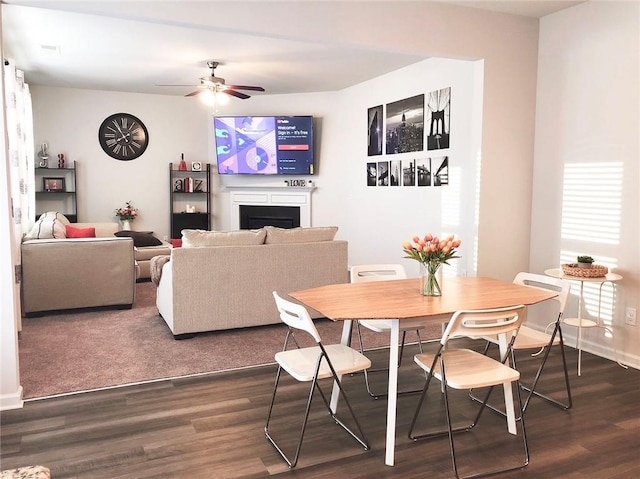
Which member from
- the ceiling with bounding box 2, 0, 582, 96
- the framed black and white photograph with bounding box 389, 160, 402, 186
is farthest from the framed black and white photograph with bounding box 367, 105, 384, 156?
the ceiling with bounding box 2, 0, 582, 96

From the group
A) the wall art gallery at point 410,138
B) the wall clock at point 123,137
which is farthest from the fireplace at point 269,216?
the wall clock at point 123,137

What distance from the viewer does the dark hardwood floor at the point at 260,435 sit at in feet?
8.55

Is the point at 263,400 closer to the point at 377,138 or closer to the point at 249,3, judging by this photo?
the point at 249,3

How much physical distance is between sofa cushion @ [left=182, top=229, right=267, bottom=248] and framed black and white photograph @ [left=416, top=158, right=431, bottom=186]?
230 cm

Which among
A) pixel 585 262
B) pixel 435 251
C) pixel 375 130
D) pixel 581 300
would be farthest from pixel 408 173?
pixel 435 251

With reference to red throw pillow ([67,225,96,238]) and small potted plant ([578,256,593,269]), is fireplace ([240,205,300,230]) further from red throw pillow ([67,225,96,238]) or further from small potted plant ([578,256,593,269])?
small potted plant ([578,256,593,269])

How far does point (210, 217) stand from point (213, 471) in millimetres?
7054

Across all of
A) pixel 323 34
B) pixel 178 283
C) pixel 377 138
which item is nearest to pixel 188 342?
pixel 178 283

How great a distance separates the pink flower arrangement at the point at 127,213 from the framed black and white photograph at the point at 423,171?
191 inches

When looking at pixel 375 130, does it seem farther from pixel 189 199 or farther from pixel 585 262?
pixel 585 262

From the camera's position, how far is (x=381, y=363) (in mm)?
4109

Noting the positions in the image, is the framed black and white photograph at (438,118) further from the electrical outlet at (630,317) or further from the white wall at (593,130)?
the electrical outlet at (630,317)

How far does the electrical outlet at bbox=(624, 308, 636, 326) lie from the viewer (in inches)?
160

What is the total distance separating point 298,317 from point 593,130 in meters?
3.09
